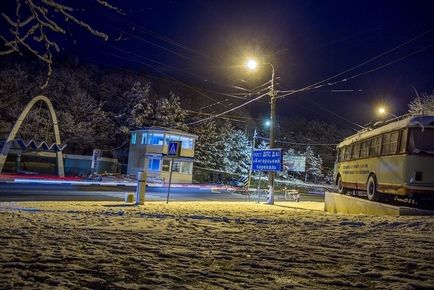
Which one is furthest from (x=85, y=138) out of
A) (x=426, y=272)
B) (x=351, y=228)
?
(x=426, y=272)

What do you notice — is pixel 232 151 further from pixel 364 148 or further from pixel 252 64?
pixel 364 148

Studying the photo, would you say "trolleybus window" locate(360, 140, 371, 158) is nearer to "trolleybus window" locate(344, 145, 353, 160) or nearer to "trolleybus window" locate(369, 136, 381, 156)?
"trolleybus window" locate(369, 136, 381, 156)

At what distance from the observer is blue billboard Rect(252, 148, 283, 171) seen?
24719 millimetres

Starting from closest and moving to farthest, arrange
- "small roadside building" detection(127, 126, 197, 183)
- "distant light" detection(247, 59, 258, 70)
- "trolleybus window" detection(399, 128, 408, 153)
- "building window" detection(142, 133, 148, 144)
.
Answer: "trolleybus window" detection(399, 128, 408, 153) < "distant light" detection(247, 59, 258, 70) < "small roadside building" detection(127, 126, 197, 183) < "building window" detection(142, 133, 148, 144)

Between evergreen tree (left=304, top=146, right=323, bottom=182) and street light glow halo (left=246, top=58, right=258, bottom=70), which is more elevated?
street light glow halo (left=246, top=58, right=258, bottom=70)

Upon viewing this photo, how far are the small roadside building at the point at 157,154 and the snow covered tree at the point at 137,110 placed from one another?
189 centimetres

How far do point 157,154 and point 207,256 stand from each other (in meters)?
48.2

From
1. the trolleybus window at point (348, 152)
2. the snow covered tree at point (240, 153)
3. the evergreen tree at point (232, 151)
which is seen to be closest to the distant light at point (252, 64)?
the trolleybus window at point (348, 152)

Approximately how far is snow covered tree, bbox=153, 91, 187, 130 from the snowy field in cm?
5061

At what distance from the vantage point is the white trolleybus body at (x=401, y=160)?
1417cm

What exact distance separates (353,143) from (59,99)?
46.1m

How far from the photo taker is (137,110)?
58938 mm

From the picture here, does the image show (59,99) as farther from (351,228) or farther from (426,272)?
(426,272)

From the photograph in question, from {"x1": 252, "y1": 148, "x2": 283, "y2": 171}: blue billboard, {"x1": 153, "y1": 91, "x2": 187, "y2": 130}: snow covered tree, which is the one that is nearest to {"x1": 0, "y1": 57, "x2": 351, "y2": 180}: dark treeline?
{"x1": 153, "y1": 91, "x2": 187, "y2": 130}: snow covered tree
